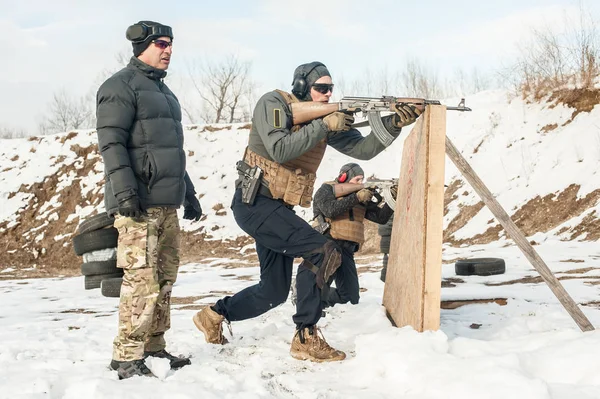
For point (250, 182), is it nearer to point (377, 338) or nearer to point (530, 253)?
point (377, 338)

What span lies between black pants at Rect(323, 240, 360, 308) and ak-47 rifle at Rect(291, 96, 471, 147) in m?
1.66

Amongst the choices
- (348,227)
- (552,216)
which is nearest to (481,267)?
(348,227)

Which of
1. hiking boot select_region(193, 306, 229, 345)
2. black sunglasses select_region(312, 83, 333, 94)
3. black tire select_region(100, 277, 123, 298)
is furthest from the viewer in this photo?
black tire select_region(100, 277, 123, 298)

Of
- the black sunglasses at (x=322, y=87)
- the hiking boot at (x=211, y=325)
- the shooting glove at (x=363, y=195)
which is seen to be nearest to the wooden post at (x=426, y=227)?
the black sunglasses at (x=322, y=87)

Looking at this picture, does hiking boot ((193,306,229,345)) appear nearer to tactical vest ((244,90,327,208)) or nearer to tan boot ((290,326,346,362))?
A: tan boot ((290,326,346,362))

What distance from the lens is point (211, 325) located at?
154 inches

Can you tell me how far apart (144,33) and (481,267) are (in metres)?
5.19

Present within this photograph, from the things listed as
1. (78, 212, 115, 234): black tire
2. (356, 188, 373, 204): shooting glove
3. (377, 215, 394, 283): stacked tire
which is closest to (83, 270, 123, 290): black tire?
(78, 212, 115, 234): black tire

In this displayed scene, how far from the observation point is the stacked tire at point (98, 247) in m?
7.97

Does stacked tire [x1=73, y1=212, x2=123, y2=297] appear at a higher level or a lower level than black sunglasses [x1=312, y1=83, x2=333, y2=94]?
lower

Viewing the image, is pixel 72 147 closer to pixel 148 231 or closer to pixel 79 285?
pixel 79 285

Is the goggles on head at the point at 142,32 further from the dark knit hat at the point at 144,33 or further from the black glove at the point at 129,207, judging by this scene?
the black glove at the point at 129,207

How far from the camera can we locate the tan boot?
3.41 m

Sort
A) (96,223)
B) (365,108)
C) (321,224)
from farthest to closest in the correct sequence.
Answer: (96,223) → (321,224) → (365,108)
